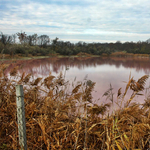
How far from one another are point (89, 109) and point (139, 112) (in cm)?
74

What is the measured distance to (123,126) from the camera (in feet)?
5.85

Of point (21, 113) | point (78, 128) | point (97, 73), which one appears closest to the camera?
point (21, 113)

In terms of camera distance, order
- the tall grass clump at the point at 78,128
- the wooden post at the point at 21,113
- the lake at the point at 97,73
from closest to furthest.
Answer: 1. the wooden post at the point at 21,113
2. the tall grass clump at the point at 78,128
3. the lake at the point at 97,73

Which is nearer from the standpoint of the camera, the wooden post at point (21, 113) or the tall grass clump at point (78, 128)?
the wooden post at point (21, 113)

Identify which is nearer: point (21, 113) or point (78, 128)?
point (21, 113)

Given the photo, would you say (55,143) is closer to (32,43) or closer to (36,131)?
(36,131)

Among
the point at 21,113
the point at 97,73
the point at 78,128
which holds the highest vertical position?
the point at 21,113

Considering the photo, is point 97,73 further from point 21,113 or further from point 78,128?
point 21,113

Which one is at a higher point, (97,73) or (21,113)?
(21,113)

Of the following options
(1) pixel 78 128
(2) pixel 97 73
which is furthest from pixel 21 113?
(2) pixel 97 73

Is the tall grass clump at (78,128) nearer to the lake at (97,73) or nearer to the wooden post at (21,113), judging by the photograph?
the wooden post at (21,113)

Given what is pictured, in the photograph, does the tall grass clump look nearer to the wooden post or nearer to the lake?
the wooden post

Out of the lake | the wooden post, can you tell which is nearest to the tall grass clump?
the wooden post

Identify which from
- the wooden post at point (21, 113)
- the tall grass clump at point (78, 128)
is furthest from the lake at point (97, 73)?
the wooden post at point (21, 113)
